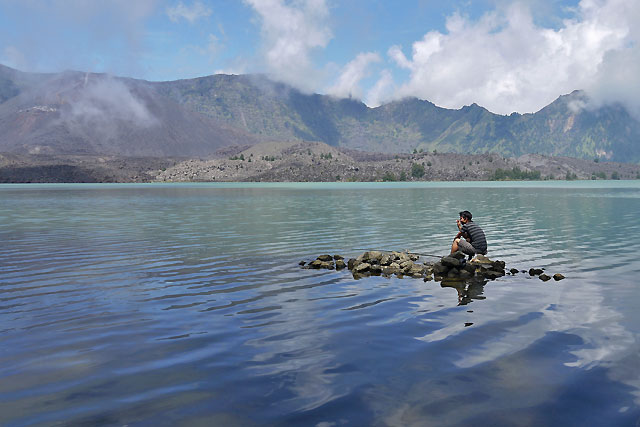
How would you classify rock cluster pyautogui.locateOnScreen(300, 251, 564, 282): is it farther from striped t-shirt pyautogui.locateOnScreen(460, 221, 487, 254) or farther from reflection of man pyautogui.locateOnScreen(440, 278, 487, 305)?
striped t-shirt pyautogui.locateOnScreen(460, 221, 487, 254)

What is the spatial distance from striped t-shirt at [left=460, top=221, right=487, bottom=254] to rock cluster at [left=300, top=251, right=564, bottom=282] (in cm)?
148

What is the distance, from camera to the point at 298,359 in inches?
520

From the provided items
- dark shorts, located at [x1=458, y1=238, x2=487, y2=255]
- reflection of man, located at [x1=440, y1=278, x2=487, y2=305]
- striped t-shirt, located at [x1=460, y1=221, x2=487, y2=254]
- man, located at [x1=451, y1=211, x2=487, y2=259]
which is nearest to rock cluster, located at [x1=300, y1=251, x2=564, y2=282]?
reflection of man, located at [x1=440, y1=278, x2=487, y2=305]

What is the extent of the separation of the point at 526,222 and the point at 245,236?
1163 inches

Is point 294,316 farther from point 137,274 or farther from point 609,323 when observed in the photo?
point 137,274

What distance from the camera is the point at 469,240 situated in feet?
92.0

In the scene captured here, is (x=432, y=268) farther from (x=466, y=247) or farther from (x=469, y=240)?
(x=469, y=240)

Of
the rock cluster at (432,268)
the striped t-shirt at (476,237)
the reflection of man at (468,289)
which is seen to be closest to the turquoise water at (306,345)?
the reflection of man at (468,289)

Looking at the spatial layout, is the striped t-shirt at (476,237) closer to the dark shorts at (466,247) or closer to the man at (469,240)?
the man at (469,240)

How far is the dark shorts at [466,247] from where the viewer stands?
26.9 meters

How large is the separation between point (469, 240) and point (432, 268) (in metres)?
3.87

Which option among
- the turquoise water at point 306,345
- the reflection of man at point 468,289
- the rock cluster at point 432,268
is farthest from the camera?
the rock cluster at point 432,268

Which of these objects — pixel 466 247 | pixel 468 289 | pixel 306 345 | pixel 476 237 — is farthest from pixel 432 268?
pixel 306 345

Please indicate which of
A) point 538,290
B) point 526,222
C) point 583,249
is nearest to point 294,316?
point 538,290
